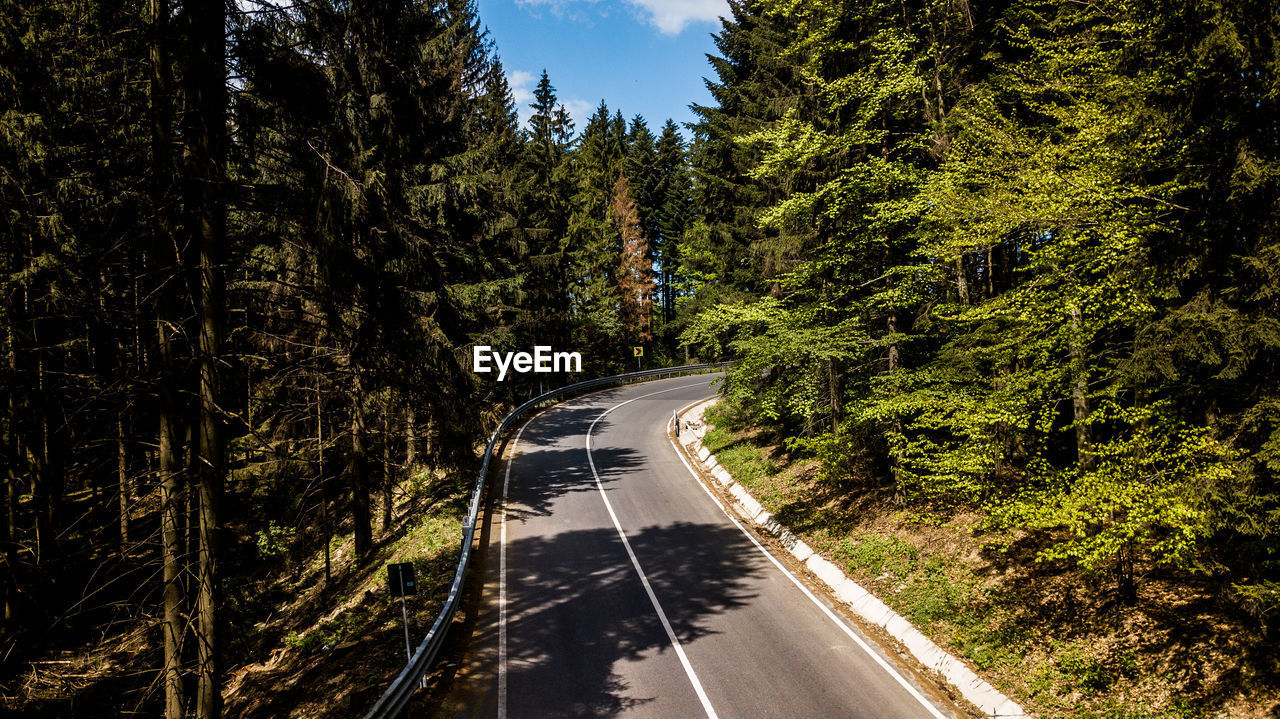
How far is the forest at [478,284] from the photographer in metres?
5.84

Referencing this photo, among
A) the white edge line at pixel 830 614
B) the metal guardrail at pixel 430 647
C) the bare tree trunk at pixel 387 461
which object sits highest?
the bare tree trunk at pixel 387 461

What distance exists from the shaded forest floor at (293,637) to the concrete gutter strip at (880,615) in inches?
346

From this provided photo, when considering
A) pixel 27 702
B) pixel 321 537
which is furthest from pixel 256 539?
pixel 27 702

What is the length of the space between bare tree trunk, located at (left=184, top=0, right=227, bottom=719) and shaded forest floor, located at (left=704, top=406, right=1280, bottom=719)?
1070cm

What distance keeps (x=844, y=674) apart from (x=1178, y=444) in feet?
20.1

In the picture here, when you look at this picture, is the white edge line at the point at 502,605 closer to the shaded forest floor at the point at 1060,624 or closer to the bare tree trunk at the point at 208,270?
the bare tree trunk at the point at 208,270

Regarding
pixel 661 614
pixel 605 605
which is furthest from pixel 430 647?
pixel 661 614

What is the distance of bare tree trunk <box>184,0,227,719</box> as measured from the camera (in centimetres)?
569

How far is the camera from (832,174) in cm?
1384

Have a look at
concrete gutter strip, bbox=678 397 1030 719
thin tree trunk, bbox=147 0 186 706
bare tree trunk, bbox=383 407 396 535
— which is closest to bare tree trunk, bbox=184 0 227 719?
thin tree trunk, bbox=147 0 186 706

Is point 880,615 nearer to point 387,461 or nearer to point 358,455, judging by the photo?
point 387,461

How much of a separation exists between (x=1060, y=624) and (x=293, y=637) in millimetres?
15961

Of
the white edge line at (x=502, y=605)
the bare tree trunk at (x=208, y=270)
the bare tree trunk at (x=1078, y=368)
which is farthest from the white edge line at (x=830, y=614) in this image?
the bare tree trunk at (x=208, y=270)

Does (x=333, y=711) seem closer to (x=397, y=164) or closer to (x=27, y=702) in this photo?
(x=27, y=702)
